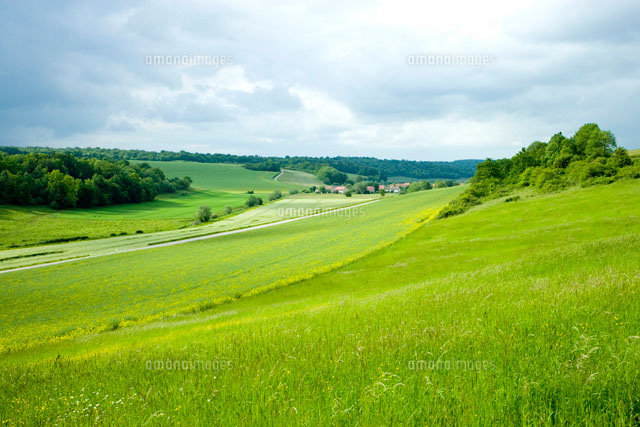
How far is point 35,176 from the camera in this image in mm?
111438

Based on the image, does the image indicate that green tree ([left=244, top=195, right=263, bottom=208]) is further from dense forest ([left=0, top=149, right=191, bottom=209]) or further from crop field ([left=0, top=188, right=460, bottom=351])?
crop field ([left=0, top=188, right=460, bottom=351])

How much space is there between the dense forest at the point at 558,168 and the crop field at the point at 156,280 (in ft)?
72.4

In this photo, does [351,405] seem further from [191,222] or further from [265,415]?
[191,222]

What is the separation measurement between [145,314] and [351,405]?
23.5m

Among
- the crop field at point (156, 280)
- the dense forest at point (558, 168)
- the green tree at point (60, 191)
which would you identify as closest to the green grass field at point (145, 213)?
the green tree at point (60, 191)

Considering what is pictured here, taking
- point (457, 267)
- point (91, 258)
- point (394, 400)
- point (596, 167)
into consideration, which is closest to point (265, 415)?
point (394, 400)

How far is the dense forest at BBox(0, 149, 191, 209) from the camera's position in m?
103

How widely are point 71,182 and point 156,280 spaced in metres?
99.4

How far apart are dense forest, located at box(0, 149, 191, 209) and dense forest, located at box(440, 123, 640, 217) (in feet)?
363

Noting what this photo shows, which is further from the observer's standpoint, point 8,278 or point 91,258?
point 91,258

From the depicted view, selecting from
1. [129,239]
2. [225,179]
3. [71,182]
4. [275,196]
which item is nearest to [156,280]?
[129,239]

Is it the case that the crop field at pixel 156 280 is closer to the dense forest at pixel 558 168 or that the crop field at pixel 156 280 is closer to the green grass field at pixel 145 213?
the dense forest at pixel 558 168

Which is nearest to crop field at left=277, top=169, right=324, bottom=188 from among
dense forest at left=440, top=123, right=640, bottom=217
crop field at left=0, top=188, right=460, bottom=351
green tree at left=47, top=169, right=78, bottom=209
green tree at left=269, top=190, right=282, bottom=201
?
green tree at left=269, top=190, right=282, bottom=201

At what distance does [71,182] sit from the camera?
11206cm
